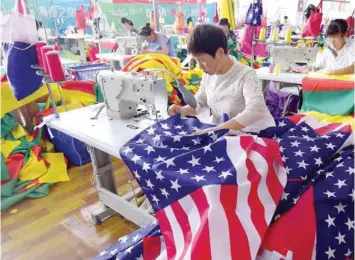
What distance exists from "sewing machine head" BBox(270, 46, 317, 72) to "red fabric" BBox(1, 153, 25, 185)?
2508 millimetres

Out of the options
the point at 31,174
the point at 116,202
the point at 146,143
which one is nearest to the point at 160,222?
the point at 146,143

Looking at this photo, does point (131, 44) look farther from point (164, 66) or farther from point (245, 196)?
point (245, 196)

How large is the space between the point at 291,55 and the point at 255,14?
0.72 m

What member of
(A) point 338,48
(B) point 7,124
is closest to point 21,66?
(B) point 7,124

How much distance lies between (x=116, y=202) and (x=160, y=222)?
2.98ft

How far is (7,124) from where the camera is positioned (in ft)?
8.43

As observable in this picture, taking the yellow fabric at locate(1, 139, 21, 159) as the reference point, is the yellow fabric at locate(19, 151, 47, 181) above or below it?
below

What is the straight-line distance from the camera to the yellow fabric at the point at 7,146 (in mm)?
2473

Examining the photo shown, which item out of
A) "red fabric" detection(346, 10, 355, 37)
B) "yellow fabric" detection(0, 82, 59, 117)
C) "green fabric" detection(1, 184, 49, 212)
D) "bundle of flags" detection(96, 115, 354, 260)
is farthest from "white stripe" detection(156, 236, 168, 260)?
"red fabric" detection(346, 10, 355, 37)

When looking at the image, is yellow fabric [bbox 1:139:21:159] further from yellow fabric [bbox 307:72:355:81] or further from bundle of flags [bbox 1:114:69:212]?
yellow fabric [bbox 307:72:355:81]

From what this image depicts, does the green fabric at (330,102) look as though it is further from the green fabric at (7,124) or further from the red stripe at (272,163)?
the green fabric at (7,124)

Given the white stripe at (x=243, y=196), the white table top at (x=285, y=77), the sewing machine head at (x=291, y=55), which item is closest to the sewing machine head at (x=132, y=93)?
the white stripe at (x=243, y=196)

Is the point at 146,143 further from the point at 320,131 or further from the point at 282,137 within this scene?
the point at 320,131

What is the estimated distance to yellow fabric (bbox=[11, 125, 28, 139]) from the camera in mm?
2615
